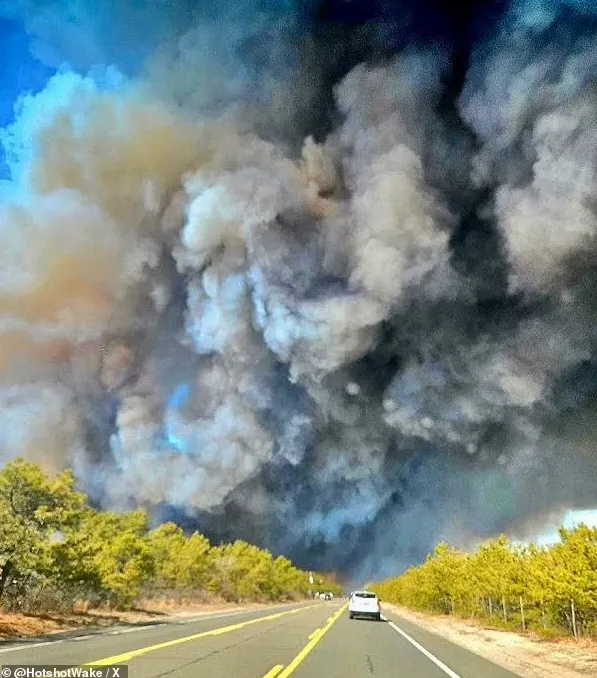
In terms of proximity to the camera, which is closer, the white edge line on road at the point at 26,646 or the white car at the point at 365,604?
the white edge line on road at the point at 26,646

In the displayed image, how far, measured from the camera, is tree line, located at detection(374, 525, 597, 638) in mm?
25859

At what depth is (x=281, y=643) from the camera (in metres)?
24.3

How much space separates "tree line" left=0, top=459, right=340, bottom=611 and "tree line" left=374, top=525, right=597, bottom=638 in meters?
21.5

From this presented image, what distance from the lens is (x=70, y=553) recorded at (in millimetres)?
30125

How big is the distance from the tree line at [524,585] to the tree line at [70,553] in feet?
70.7

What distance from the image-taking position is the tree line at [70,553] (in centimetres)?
2853

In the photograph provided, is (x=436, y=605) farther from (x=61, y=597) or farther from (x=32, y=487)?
(x=32, y=487)

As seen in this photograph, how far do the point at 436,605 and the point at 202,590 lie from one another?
3592 centimetres

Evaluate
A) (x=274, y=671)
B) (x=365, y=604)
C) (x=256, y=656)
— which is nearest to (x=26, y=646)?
(x=256, y=656)

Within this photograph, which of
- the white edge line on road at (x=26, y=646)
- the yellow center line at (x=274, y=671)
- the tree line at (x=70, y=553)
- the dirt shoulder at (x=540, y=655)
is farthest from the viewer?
the tree line at (x=70, y=553)

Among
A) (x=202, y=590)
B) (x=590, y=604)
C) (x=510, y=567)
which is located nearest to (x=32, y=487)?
(x=590, y=604)

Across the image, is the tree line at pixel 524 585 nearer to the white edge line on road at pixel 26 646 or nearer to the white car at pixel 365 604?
the white car at pixel 365 604

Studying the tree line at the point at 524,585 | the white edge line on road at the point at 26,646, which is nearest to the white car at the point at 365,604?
the tree line at the point at 524,585

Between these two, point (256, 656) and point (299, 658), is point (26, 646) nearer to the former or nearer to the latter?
point (256, 656)
